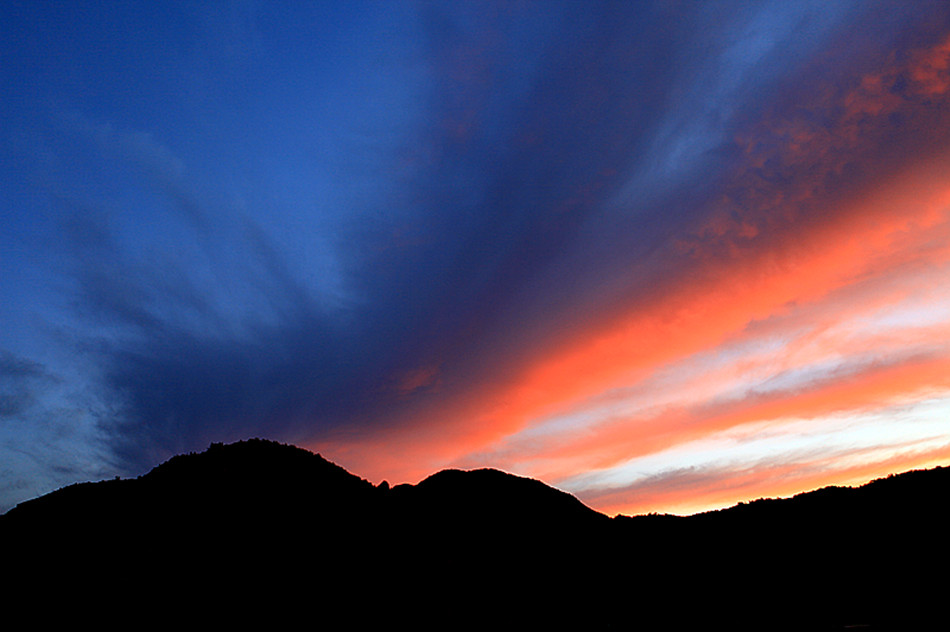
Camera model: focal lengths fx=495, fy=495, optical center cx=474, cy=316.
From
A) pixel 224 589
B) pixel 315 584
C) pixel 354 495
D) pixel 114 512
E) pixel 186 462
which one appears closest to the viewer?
pixel 224 589

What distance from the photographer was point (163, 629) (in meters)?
25.0

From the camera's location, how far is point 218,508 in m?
34.2

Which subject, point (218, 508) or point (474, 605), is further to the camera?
point (474, 605)

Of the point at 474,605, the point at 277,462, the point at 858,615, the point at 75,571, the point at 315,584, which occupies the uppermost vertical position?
the point at 277,462

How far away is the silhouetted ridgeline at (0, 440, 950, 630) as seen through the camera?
28453 millimetres

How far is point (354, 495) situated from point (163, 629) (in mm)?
18156

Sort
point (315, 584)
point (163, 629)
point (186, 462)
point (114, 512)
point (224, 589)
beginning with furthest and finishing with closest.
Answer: point (186, 462) → point (114, 512) → point (315, 584) → point (224, 589) → point (163, 629)

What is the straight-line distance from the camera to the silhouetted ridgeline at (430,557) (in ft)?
93.4

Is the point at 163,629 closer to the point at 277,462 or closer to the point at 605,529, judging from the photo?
the point at 277,462

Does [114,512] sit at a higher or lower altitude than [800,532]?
higher

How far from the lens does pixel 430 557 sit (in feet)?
136

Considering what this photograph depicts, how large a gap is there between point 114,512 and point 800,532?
2187 inches

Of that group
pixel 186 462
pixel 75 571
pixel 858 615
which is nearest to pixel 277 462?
pixel 186 462

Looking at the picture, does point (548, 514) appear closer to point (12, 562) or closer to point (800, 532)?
point (800, 532)
